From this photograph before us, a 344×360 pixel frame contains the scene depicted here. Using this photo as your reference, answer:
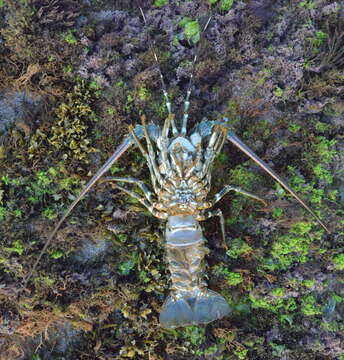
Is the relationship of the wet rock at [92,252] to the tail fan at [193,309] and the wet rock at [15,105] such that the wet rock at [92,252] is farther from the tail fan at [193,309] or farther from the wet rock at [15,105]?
the wet rock at [15,105]

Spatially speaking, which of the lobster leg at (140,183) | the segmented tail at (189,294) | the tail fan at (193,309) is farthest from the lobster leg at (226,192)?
the tail fan at (193,309)

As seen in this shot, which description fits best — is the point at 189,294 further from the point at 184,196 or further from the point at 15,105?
the point at 15,105

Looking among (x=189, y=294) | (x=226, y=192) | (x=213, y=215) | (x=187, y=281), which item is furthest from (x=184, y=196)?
(x=189, y=294)

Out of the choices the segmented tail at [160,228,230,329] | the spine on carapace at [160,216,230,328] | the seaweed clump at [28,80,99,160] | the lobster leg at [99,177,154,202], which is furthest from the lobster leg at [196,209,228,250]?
the seaweed clump at [28,80,99,160]

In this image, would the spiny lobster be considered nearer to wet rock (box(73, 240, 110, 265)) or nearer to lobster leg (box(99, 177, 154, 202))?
lobster leg (box(99, 177, 154, 202))

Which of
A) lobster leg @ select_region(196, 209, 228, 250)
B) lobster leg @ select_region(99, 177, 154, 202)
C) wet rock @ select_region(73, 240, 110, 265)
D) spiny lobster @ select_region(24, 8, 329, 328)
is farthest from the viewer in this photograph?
wet rock @ select_region(73, 240, 110, 265)

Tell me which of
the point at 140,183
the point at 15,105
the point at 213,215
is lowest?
the point at 213,215

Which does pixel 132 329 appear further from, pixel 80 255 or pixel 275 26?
pixel 275 26

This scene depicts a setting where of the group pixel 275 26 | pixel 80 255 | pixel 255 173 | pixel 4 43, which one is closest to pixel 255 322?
pixel 255 173
